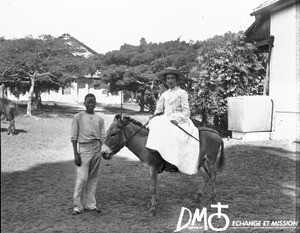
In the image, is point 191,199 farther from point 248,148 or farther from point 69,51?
point 69,51

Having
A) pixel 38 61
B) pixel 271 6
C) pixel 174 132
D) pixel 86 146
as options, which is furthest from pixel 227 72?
pixel 38 61

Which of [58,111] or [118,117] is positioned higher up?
[118,117]

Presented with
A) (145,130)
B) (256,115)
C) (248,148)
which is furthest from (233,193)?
(256,115)

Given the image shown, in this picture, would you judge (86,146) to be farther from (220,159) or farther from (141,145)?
(220,159)

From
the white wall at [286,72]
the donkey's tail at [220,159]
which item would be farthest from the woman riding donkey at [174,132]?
the white wall at [286,72]

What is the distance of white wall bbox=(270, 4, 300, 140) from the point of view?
1135cm

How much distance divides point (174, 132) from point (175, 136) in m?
0.07

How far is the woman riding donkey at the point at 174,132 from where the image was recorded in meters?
5.43

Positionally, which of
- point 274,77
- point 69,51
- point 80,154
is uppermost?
point 69,51

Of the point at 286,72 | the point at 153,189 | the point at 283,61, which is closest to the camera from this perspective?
the point at 153,189

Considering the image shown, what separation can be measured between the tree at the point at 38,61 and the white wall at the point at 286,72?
12824mm

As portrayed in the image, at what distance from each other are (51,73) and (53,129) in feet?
30.0

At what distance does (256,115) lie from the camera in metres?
12.7

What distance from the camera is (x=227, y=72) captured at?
1397 cm
